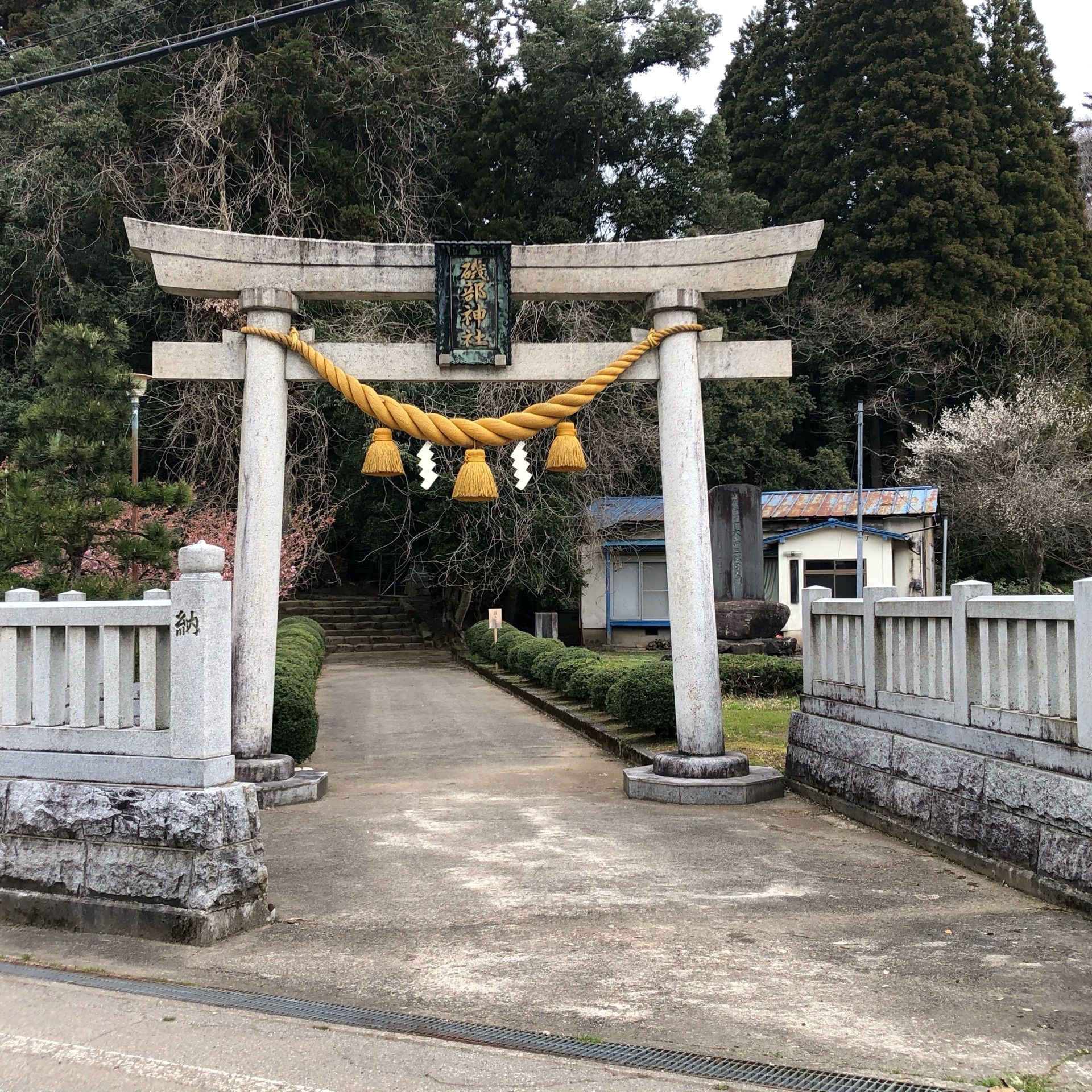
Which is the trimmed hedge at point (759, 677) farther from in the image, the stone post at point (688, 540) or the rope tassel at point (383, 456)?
the rope tassel at point (383, 456)

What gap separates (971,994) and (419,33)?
92.4 feet

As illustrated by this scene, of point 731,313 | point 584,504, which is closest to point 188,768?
point 584,504

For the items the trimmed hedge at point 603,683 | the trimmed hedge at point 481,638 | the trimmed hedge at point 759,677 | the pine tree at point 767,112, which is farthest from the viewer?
the pine tree at point 767,112

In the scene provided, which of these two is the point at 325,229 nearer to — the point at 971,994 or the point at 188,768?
the point at 188,768

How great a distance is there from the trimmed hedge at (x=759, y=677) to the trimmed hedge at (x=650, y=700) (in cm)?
484

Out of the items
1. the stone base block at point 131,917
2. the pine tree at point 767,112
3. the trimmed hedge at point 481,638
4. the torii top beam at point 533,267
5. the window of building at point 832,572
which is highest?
the pine tree at point 767,112

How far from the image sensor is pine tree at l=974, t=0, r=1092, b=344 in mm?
32094

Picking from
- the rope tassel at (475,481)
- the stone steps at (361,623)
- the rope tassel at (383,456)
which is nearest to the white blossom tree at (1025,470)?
the stone steps at (361,623)

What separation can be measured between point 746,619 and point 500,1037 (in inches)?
611

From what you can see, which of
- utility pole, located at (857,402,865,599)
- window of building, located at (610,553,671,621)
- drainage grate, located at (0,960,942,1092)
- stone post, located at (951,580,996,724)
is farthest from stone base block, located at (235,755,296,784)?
window of building, located at (610,553,671,621)

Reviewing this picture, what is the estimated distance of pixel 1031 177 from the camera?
105 ft

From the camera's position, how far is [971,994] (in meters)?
4.41

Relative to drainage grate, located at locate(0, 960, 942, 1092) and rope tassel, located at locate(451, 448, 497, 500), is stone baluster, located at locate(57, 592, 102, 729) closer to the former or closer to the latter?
drainage grate, located at locate(0, 960, 942, 1092)

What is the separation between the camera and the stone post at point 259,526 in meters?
9.15
